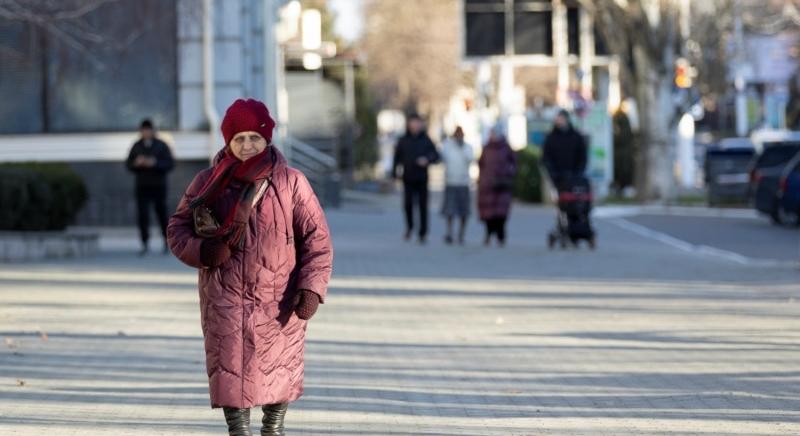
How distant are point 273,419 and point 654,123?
31.0 m

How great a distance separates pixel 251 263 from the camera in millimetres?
6203

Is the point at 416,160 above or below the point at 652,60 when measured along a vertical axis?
below

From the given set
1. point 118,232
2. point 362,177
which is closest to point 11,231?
point 118,232

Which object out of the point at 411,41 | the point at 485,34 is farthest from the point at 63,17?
the point at 411,41

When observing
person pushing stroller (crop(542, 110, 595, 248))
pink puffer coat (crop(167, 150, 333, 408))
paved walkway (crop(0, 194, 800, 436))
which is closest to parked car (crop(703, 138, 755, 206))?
person pushing stroller (crop(542, 110, 595, 248))

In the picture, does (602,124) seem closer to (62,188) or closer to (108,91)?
(108,91)

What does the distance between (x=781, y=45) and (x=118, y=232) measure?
192ft

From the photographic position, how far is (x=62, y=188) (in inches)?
748

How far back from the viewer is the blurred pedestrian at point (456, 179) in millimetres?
21625

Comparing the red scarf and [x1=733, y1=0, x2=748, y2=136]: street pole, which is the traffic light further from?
the red scarf

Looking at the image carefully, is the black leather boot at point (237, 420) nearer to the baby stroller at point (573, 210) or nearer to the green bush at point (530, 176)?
the baby stroller at point (573, 210)

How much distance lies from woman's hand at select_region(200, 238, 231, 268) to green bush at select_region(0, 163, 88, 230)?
500 inches

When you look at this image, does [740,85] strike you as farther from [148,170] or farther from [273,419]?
[273,419]

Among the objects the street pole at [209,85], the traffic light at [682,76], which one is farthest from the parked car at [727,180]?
the street pole at [209,85]
